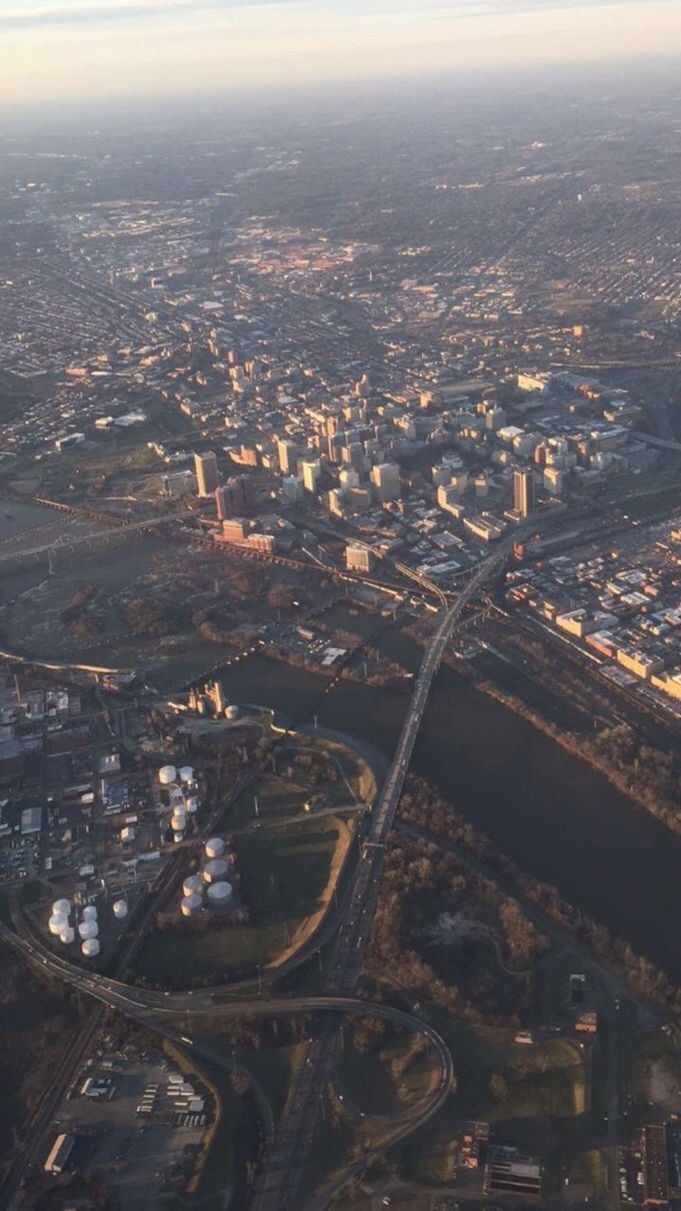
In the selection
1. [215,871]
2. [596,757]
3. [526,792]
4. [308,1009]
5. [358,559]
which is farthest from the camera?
[358,559]

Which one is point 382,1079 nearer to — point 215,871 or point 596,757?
point 215,871

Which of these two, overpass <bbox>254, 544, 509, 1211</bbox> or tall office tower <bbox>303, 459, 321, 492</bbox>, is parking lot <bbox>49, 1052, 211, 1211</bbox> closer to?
overpass <bbox>254, 544, 509, 1211</bbox>

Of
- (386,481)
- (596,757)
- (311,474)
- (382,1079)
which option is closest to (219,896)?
(382,1079)

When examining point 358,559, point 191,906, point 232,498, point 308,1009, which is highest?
point 232,498

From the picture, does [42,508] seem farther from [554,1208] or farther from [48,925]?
[554,1208]

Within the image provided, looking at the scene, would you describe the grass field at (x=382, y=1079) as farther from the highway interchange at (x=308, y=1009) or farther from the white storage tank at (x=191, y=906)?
the white storage tank at (x=191, y=906)

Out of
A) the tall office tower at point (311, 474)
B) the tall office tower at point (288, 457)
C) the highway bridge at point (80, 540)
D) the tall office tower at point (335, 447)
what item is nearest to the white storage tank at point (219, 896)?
the highway bridge at point (80, 540)
